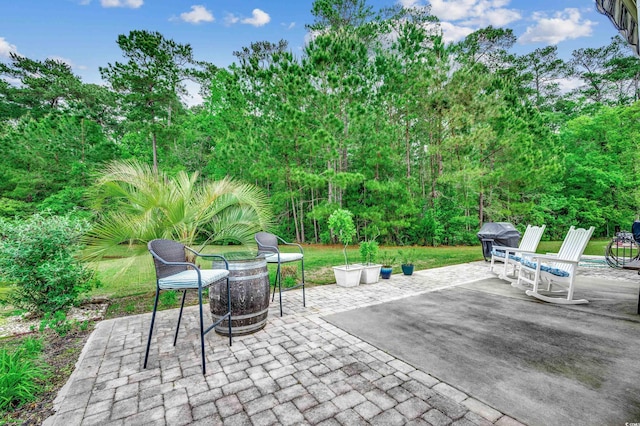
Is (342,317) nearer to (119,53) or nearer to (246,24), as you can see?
(246,24)

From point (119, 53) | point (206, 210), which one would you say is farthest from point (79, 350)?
point (119, 53)

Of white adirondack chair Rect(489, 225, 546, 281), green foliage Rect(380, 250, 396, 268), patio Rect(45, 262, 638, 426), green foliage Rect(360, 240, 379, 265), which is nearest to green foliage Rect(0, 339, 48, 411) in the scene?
patio Rect(45, 262, 638, 426)

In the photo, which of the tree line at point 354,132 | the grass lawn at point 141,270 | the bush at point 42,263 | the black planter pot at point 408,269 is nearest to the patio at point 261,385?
the bush at point 42,263

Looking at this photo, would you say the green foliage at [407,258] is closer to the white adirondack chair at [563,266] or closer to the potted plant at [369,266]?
the potted plant at [369,266]

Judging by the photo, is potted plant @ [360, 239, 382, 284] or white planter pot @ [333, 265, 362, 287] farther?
potted plant @ [360, 239, 382, 284]

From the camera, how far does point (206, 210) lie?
163 inches

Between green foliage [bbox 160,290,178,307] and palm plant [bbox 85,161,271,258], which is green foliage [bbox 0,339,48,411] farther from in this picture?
green foliage [bbox 160,290,178,307]

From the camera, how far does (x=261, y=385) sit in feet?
6.51

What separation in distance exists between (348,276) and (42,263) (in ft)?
13.4

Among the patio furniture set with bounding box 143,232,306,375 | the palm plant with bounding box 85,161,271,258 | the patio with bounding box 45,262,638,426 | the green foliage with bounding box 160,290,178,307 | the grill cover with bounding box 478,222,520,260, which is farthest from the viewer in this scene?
the grill cover with bounding box 478,222,520,260

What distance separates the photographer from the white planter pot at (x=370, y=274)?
5.08 meters

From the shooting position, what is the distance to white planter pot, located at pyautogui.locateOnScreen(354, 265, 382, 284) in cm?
508

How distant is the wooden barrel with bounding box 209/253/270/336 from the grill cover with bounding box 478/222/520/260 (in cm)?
626

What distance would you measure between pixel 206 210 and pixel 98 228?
1.29 meters
